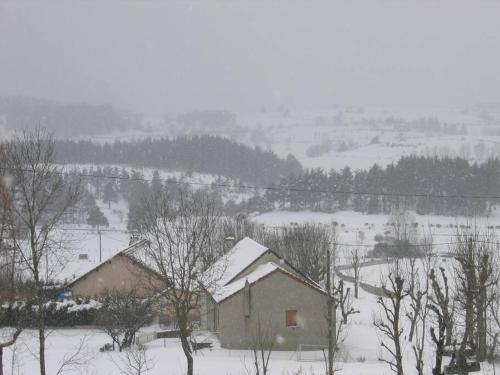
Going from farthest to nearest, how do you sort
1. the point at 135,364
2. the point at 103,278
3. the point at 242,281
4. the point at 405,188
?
the point at 405,188, the point at 103,278, the point at 242,281, the point at 135,364

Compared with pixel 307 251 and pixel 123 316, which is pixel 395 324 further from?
pixel 307 251

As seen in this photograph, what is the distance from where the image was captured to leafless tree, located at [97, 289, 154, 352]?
27295 mm

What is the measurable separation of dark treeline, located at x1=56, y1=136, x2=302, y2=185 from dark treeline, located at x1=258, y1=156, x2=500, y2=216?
6245cm

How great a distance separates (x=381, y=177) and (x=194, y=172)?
7179cm

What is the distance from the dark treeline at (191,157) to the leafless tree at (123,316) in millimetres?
141692

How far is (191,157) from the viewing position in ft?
589

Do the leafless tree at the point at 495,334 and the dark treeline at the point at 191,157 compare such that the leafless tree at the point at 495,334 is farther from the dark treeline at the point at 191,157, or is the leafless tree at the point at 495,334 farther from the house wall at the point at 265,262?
the dark treeline at the point at 191,157

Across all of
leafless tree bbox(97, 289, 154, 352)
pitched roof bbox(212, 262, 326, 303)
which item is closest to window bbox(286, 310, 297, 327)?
pitched roof bbox(212, 262, 326, 303)

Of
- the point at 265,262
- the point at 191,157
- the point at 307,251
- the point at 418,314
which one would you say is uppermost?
the point at 191,157

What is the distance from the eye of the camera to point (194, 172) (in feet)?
562

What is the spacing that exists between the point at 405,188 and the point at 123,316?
8817 cm

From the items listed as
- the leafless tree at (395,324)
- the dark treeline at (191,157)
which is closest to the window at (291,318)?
the leafless tree at (395,324)

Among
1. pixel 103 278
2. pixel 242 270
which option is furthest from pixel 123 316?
pixel 103 278

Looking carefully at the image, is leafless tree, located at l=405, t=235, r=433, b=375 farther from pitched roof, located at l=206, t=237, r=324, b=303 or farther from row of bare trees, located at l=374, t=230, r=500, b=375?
pitched roof, located at l=206, t=237, r=324, b=303
